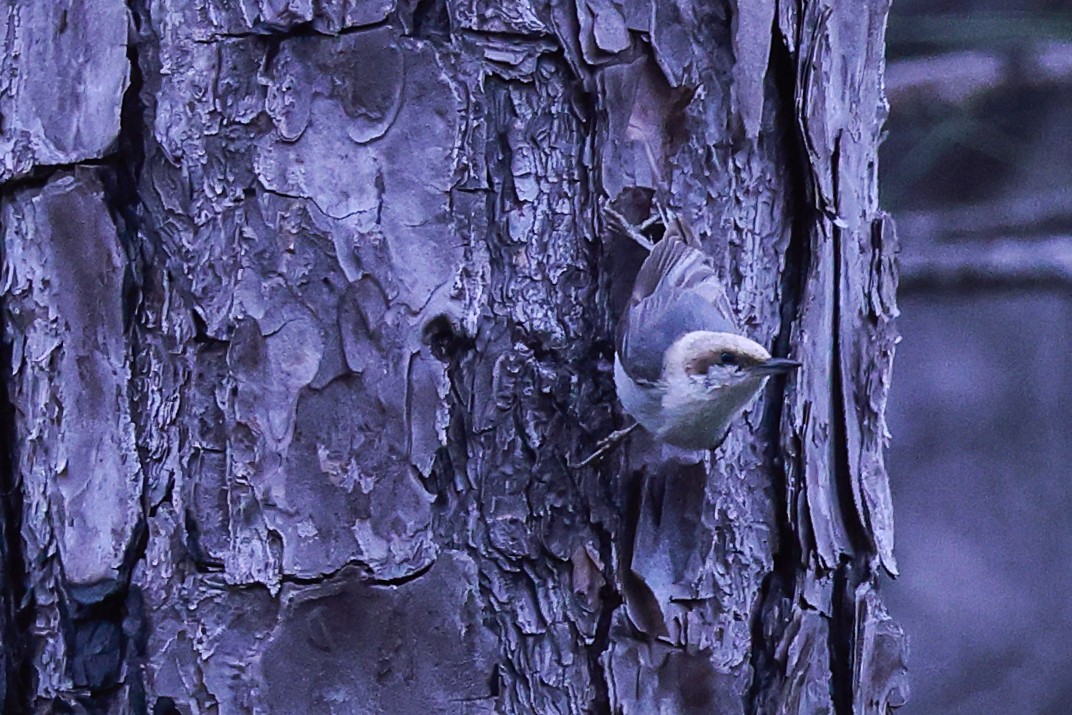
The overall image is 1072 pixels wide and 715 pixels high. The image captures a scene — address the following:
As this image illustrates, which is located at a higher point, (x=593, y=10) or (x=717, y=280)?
(x=593, y=10)

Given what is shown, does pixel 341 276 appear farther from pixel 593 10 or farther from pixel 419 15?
pixel 593 10

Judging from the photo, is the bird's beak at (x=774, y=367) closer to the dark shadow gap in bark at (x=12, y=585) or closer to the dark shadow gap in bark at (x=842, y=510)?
the dark shadow gap in bark at (x=842, y=510)

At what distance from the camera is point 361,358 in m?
1.29

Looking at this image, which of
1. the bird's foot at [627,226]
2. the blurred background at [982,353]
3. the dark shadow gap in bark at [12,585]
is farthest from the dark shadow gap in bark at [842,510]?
the blurred background at [982,353]

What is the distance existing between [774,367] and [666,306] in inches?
6.3

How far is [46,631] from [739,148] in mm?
932

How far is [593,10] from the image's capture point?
1372mm

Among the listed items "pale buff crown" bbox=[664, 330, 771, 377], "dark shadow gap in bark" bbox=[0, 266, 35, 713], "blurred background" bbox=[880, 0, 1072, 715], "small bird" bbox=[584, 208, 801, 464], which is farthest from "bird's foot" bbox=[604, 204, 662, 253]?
"blurred background" bbox=[880, 0, 1072, 715]

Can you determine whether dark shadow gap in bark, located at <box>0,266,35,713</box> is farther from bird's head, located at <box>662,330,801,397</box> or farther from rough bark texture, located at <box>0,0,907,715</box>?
bird's head, located at <box>662,330,801,397</box>

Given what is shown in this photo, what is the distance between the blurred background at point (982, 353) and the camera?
11.2ft

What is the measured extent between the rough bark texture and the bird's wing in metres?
0.03

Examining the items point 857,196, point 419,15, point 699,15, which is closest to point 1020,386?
point 857,196

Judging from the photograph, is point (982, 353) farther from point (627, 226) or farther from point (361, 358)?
point (361, 358)

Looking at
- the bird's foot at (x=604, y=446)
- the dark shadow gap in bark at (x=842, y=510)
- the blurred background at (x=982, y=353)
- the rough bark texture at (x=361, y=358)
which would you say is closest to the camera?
the rough bark texture at (x=361, y=358)
